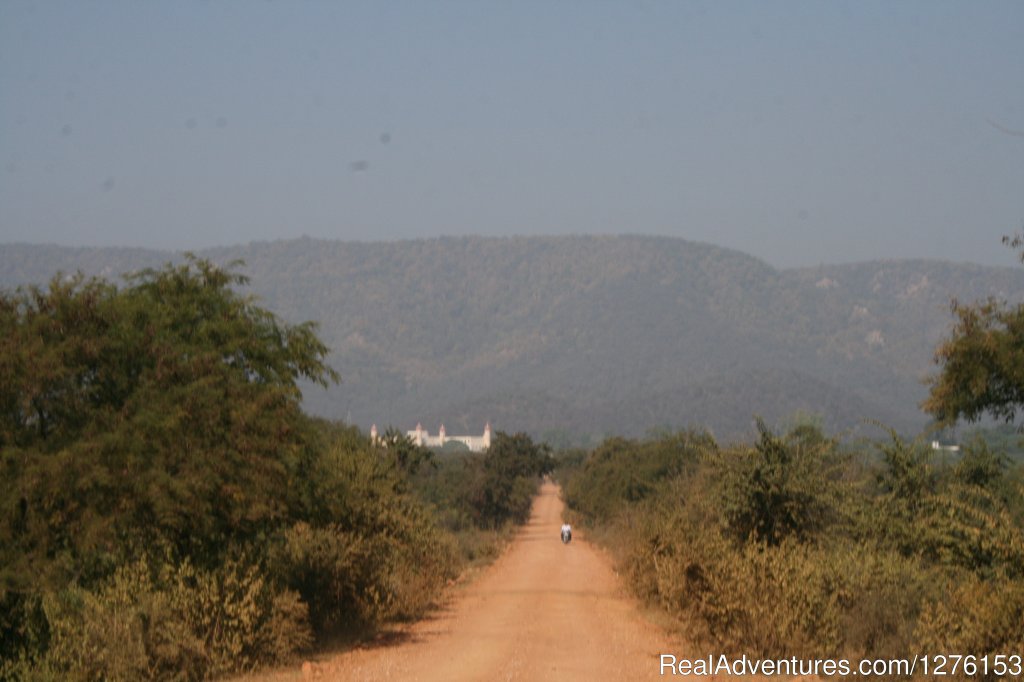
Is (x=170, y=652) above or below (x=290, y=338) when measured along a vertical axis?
below

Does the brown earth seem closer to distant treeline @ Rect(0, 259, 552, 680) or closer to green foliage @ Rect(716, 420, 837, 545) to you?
distant treeline @ Rect(0, 259, 552, 680)

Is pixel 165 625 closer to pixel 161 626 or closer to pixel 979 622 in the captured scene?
pixel 161 626

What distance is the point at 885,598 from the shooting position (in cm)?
1411

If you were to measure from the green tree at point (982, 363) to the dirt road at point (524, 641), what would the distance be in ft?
25.6

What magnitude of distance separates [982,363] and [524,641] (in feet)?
37.4

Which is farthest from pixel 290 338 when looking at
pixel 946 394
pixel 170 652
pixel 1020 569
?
pixel 946 394

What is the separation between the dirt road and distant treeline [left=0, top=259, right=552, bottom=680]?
56.7 inches

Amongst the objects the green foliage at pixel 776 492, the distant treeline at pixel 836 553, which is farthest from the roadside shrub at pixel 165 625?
the green foliage at pixel 776 492

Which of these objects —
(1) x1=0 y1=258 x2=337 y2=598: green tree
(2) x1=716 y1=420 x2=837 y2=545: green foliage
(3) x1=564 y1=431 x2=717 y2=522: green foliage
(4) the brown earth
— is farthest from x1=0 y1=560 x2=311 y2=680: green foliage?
(3) x1=564 y1=431 x2=717 y2=522: green foliage

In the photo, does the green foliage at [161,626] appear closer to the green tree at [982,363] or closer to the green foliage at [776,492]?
the green foliage at [776,492]

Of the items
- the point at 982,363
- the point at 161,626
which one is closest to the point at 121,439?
the point at 161,626

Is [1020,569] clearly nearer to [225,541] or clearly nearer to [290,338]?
[225,541]

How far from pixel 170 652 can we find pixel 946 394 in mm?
16890

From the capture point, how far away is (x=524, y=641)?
18.0 m
